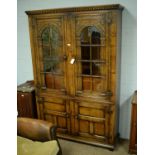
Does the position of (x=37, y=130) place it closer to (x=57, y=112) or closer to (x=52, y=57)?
(x=57, y=112)

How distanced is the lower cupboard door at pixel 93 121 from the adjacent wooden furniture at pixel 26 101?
0.72 metres

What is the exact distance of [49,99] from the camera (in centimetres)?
276

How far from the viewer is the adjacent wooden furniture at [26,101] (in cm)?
284

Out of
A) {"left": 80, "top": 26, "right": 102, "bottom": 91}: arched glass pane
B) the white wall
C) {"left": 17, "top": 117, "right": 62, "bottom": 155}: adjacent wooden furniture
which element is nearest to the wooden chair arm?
{"left": 17, "top": 117, "right": 62, "bottom": 155}: adjacent wooden furniture

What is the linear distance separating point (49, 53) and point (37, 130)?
1.04 meters

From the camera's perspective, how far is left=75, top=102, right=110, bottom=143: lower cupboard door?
97.0 inches

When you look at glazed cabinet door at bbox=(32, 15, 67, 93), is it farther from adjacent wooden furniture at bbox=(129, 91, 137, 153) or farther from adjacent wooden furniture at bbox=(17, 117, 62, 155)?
adjacent wooden furniture at bbox=(129, 91, 137, 153)

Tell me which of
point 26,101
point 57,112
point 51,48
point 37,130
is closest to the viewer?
point 37,130

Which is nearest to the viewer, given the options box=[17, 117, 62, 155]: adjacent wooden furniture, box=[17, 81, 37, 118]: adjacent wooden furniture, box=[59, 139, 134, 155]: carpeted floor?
box=[17, 117, 62, 155]: adjacent wooden furniture

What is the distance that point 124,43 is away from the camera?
247 centimetres

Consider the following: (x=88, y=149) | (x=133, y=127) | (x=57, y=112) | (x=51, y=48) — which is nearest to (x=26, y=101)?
(x=57, y=112)

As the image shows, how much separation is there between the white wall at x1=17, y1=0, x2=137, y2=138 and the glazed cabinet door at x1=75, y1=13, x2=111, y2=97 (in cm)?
35

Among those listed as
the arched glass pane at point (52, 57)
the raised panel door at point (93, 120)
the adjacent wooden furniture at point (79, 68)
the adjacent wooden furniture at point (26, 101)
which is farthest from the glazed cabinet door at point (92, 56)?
the adjacent wooden furniture at point (26, 101)
